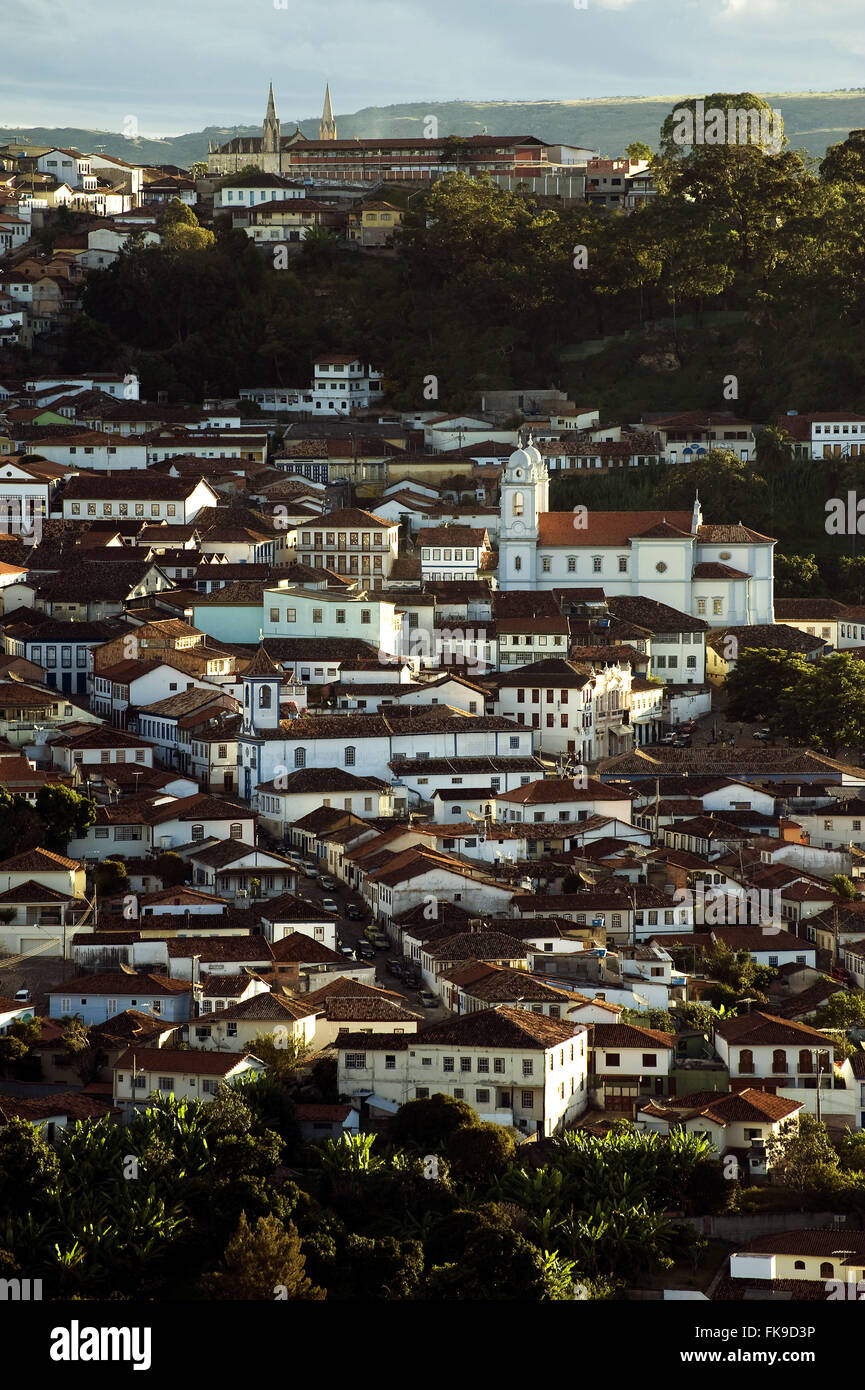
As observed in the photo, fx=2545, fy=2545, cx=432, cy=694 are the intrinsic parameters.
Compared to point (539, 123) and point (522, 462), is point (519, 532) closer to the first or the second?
point (522, 462)

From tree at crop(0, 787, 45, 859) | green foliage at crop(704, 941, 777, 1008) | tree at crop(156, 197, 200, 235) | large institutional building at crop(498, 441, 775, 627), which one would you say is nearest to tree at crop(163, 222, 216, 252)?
tree at crop(156, 197, 200, 235)

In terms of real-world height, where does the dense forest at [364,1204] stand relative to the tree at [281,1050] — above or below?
below

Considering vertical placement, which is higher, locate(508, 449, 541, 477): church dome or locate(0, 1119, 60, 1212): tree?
locate(508, 449, 541, 477): church dome

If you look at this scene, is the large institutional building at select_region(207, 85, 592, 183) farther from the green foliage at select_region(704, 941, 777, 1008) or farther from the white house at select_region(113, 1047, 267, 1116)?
the white house at select_region(113, 1047, 267, 1116)

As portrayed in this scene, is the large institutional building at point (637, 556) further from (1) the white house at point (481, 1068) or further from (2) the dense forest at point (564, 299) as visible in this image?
(1) the white house at point (481, 1068)

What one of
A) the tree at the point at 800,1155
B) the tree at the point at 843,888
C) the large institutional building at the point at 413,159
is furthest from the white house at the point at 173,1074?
the large institutional building at the point at 413,159
